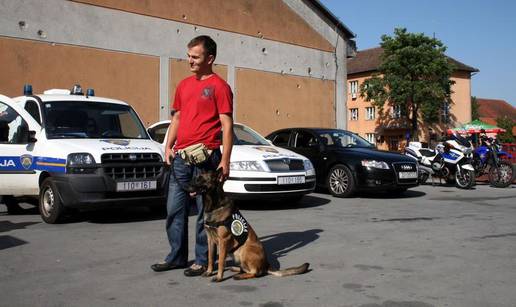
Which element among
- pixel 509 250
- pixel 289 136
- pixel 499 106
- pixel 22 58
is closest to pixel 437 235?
pixel 509 250

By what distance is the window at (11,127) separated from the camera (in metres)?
8.08

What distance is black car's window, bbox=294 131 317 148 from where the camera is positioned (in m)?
12.3

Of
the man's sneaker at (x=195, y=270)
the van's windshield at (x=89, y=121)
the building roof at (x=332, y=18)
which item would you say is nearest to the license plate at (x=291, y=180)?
the van's windshield at (x=89, y=121)

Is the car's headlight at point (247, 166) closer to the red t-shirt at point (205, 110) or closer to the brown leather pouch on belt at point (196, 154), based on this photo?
the red t-shirt at point (205, 110)

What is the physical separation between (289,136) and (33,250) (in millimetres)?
7845

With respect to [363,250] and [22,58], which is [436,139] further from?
[363,250]

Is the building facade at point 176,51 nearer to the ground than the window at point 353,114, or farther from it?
nearer to the ground

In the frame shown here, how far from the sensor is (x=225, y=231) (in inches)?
175

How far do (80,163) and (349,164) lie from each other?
595 centimetres

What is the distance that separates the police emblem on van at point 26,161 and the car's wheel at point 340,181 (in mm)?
6275

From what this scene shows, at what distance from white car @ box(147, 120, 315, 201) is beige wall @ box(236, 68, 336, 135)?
9.90 metres

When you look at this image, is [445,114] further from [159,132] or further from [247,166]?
[247,166]

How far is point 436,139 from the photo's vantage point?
54188 mm

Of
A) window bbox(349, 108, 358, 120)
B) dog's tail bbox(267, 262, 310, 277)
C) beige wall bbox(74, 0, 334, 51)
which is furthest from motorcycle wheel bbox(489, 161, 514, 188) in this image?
window bbox(349, 108, 358, 120)
